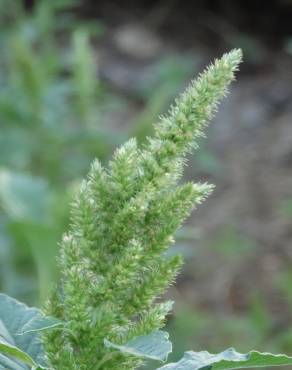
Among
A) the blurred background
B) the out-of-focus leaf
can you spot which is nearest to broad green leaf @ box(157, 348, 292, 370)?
the blurred background

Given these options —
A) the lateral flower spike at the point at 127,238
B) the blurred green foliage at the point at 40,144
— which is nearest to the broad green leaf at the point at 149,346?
the lateral flower spike at the point at 127,238

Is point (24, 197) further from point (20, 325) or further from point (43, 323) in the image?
point (43, 323)

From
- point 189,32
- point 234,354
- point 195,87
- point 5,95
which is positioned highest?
point 189,32

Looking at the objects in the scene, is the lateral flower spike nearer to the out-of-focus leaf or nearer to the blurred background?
the blurred background

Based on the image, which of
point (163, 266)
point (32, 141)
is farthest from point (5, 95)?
point (163, 266)

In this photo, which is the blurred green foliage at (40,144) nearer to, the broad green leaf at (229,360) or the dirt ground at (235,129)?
the dirt ground at (235,129)

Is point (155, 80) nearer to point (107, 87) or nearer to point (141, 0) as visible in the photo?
point (107, 87)

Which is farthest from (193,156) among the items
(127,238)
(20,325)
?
(127,238)

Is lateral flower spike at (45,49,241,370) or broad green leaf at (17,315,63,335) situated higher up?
lateral flower spike at (45,49,241,370)
